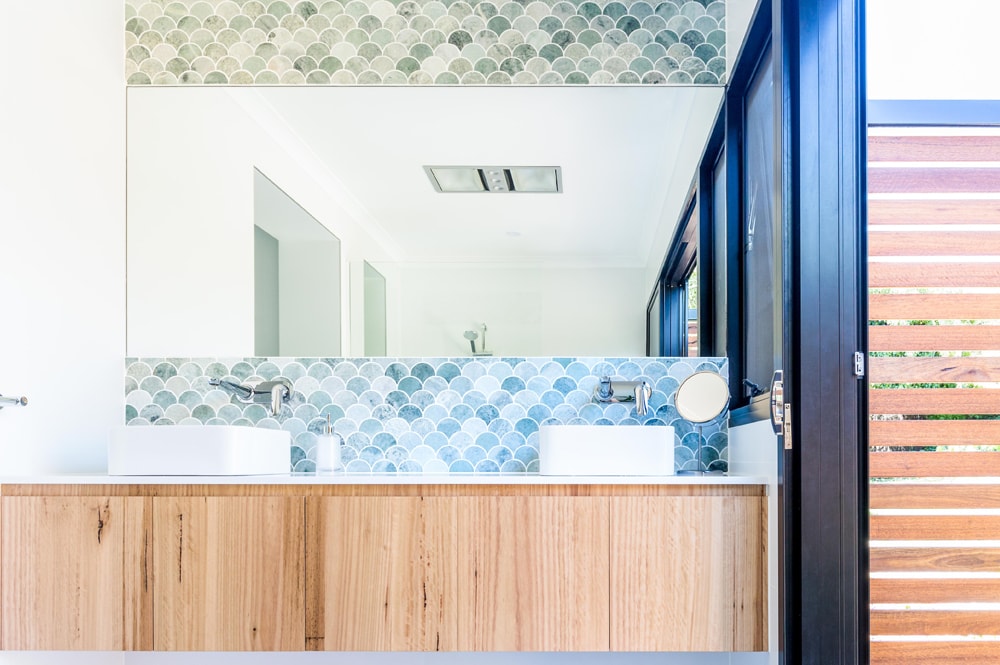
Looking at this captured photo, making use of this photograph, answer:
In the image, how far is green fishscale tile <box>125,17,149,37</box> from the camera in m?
3.13

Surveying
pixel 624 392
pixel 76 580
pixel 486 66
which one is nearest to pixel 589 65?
pixel 486 66

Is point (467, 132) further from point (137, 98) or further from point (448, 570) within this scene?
point (448, 570)

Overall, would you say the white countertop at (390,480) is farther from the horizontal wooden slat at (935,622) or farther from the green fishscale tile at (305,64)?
Result: the green fishscale tile at (305,64)

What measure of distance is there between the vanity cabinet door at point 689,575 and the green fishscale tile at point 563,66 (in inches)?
58.4

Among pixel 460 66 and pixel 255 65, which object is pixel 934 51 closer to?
pixel 460 66

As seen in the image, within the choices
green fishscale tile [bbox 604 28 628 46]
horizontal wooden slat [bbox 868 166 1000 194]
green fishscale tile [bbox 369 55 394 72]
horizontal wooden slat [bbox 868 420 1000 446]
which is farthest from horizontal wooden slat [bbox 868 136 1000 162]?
green fishscale tile [bbox 369 55 394 72]

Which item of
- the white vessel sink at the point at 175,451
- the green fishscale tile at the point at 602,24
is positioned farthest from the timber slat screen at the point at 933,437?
the white vessel sink at the point at 175,451

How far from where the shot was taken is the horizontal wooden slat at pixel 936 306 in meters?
2.29

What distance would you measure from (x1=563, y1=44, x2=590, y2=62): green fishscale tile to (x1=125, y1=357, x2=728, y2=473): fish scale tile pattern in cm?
101

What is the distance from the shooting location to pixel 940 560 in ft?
7.49

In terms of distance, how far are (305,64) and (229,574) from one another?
1.70 meters

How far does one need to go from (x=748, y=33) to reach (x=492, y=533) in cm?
156

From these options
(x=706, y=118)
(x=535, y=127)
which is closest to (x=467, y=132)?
(x=535, y=127)

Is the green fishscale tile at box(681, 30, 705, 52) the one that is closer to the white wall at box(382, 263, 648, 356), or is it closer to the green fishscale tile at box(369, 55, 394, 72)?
the white wall at box(382, 263, 648, 356)
